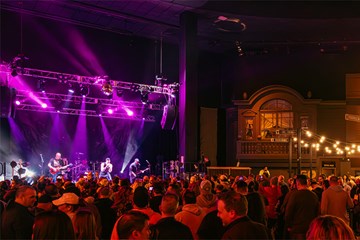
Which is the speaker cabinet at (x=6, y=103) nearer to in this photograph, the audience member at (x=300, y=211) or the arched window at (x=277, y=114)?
the audience member at (x=300, y=211)

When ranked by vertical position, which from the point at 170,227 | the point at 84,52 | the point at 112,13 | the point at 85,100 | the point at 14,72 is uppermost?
the point at 112,13

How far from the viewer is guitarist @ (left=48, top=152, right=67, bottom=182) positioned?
20.0 meters

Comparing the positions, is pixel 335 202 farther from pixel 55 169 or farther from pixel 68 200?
pixel 55 169

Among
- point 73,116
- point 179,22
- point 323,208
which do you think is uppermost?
point 179,22

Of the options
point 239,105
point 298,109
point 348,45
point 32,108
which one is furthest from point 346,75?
point 32,108

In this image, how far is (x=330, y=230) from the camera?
9.24ft

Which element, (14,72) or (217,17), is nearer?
(14,72)

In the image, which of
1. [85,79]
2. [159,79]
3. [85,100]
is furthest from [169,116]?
[85,100]

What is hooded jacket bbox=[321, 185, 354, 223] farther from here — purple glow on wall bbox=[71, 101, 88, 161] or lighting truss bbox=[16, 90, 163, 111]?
purple glow on wall bbox=[71, 101, 88, 161]

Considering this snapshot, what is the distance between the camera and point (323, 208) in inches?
324

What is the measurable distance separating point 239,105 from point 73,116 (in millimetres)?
9614

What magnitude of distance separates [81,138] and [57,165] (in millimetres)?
2883

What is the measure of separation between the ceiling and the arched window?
3.41 m

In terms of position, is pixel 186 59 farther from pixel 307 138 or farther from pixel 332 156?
pixel 332 156
